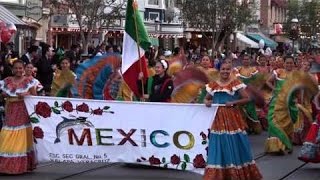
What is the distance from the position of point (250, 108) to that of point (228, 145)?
6.77 m

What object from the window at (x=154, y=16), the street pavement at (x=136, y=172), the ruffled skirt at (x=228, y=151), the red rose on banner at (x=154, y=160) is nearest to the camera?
the ruffled skirt at (x=228, y=151)

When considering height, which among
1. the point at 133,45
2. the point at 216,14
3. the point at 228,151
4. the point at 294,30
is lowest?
the point at 228,151

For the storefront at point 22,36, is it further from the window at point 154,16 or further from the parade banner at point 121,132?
the window at point 154,16

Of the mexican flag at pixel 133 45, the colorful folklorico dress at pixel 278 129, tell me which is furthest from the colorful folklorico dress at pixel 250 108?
the mexican flag at pixel 133 45

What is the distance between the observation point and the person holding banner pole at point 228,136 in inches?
360

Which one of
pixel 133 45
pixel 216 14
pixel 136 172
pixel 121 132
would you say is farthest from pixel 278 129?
pixel 216 14

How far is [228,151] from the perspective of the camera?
915 centimetres

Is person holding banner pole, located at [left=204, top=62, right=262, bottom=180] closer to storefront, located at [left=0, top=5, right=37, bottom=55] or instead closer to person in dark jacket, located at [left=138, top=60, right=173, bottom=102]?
person in dark jacket, located at [left=138, top=60, right=173, bottom=102]

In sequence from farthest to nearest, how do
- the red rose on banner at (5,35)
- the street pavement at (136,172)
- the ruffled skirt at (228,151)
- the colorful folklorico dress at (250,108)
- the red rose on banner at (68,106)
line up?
the red rose on banner at (5,35) → the colorful folklorico dress at (250,108) → the red rose on banner at (68,106) → the street pavement at (136,172) → the ruffled skirt at (228,151)

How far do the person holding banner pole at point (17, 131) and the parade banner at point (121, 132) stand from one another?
0.11 meters

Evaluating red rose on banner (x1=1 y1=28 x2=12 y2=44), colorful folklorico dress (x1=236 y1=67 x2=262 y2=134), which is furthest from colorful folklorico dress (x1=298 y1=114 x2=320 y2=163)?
red rose on banner (x1=1 y1=28 x2=12 y2=44)

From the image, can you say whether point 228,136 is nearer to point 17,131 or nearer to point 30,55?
point 17,131

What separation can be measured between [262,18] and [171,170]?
58555 millimetres

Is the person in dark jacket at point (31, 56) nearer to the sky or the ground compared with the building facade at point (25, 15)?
nearer to the ground
